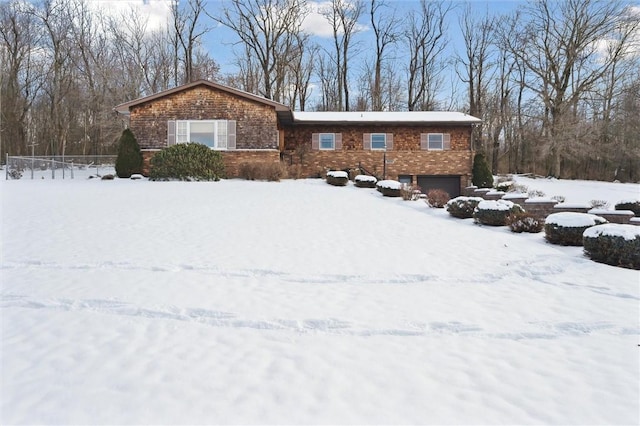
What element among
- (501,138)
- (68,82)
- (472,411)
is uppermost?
(68,82)

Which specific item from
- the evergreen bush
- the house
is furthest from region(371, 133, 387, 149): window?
the evergreen bush

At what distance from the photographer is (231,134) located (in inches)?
791

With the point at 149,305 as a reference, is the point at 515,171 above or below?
above

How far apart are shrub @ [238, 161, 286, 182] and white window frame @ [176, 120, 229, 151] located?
188 centimetres

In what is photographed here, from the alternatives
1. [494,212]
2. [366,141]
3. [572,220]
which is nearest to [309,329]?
[572,220]

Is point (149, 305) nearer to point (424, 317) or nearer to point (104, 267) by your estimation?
point (104, 267)

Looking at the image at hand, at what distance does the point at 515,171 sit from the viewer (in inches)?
1400

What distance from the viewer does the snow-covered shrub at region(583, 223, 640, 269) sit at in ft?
21.4

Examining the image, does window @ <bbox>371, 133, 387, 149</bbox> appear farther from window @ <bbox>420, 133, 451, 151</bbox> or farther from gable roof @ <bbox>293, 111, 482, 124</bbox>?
window @ <bbox>420, 133, 451, 151</bbox>

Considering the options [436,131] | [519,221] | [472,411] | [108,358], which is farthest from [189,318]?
[436,131]

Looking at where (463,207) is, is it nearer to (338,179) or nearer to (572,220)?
(572,220)

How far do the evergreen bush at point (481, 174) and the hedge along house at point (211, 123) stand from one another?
36.2ft

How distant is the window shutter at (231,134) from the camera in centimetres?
2009

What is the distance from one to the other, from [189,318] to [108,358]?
1.00m
